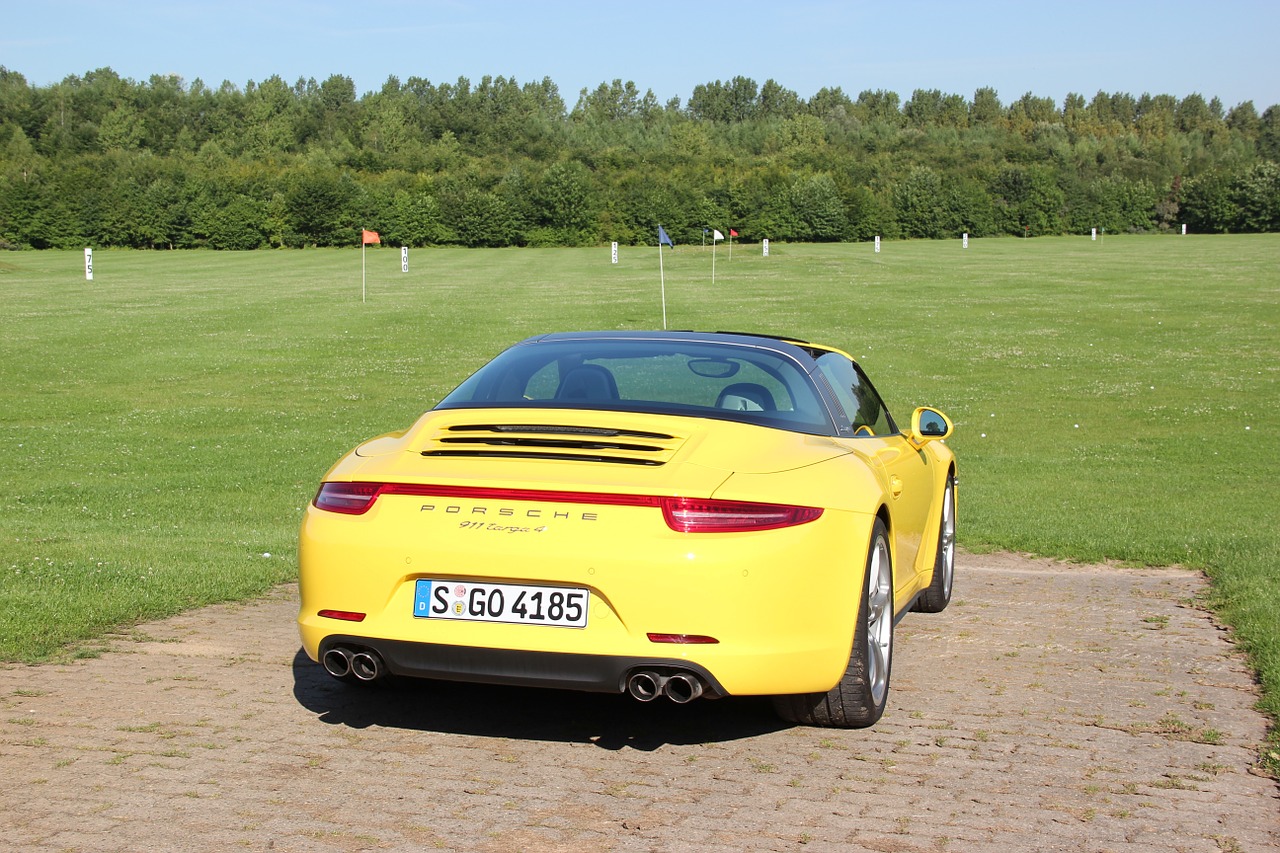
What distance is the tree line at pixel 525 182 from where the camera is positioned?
333 ft

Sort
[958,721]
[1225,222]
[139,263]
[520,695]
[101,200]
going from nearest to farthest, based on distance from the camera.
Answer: [958,721] → [520,695] → [139,263] → [101,200] → [1225,222]

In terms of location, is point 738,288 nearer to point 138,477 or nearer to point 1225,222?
point 138,477

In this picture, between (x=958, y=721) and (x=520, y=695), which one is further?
(x=520, y=695)

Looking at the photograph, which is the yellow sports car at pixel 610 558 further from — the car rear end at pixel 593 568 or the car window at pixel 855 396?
the car window at pixel 855 396

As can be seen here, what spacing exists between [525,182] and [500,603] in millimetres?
107323

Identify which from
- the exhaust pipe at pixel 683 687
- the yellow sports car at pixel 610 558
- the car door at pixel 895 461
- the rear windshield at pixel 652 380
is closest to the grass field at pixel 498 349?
A: the car door at pixel 895 461

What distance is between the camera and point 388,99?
168 metres

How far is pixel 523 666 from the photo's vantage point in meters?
4.55

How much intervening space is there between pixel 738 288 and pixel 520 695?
44376mm

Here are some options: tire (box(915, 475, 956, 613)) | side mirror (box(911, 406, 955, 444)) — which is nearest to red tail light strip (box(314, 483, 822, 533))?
side mirror (box(911, 406, 955, 444))

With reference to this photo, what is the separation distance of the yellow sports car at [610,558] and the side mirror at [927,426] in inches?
59.0

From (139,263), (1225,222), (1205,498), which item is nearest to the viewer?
(1205,498)

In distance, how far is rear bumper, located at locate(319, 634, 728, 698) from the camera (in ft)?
14.7

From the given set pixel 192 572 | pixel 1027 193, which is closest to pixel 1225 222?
pixel 1027 193
